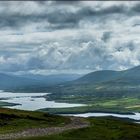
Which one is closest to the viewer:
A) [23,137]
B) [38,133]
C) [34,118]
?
[23,137]

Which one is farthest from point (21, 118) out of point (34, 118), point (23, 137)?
point (23, 137)

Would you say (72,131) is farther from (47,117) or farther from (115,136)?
(47,117)

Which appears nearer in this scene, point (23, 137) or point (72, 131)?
point (23, 137)

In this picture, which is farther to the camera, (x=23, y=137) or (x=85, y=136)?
(x=85, y=136)

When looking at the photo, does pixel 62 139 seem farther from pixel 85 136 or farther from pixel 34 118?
pixel 34 118

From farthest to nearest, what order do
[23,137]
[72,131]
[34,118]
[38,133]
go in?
1. [34,118]
2. [72,131]
3. [38,133]
4. [23,137]

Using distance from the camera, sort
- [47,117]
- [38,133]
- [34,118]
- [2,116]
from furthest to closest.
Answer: [47,117], [34,118], [2,116], [38,133]

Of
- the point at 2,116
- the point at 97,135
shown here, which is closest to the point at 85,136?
the point at 97,135

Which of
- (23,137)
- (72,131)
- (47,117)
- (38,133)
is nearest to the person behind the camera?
(23,137)
